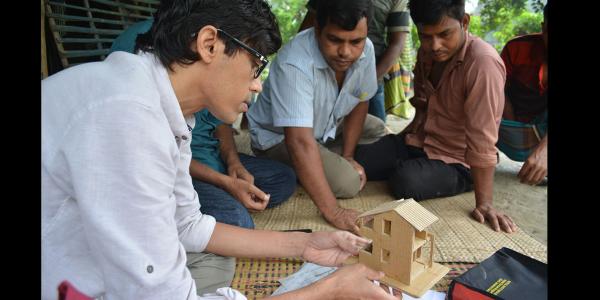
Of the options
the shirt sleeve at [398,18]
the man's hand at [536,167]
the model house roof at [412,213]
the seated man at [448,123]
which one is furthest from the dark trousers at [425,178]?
the model house roof at [412,213]

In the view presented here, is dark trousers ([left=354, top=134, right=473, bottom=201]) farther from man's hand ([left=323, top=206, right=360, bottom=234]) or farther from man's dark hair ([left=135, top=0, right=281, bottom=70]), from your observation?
man's dark hair ([left=135, top=0, right=281, bottom=70])

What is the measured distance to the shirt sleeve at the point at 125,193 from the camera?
Result: 95 centimetres

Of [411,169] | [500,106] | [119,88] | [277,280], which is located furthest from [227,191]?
[500,106]

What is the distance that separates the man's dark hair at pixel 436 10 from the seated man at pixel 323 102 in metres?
0.32

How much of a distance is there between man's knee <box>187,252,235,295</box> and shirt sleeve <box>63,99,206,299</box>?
62 cm

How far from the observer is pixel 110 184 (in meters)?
0.96

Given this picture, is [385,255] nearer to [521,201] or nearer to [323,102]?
[323,102]

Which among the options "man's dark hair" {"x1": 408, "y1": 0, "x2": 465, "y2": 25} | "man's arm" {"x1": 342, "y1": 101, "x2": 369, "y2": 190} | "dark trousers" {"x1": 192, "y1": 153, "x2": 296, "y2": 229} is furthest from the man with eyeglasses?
"man's arm" {"x1": 342, "y1": 101, "x2": 369, "y2": 190}

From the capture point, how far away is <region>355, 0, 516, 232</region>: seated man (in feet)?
8.08

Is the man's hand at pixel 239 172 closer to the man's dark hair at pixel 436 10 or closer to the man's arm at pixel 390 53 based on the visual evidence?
the man's dark hair at pixel 436 10

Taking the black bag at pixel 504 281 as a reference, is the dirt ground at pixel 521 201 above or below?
below

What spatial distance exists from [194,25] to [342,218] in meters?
1.46

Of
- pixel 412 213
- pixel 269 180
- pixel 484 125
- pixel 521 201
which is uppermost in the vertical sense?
pixel 484 125

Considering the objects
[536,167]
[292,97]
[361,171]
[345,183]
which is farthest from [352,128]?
[536,167]
